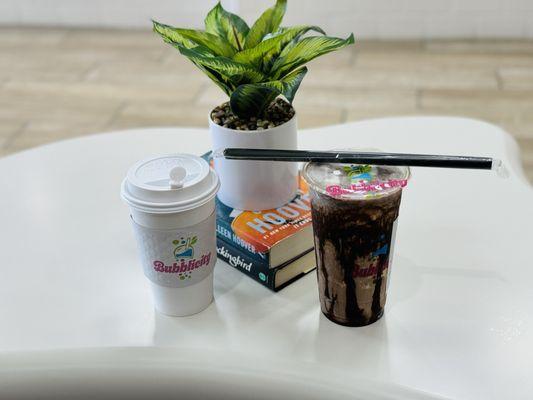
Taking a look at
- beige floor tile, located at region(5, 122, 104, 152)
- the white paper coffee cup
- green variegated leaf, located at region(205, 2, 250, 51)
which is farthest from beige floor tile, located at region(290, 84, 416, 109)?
the white paper coffee cup

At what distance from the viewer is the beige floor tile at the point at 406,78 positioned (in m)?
2.96

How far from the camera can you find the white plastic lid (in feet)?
2.64

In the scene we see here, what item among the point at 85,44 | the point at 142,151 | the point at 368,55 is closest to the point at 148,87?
the point at 85,44

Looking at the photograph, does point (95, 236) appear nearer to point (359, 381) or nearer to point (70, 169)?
point (70, 169)

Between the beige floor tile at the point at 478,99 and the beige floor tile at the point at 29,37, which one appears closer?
the beige floor tile at the point at 478,99

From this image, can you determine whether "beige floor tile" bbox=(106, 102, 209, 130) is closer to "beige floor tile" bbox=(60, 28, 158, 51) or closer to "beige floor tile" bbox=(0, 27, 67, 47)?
"beige floor tile" bbox=(60, 28, 158, 51)

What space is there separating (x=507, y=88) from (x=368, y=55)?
68cm

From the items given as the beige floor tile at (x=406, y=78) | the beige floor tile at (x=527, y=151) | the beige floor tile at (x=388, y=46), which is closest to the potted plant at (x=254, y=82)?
the beige floor tile at (x=527, y=151)

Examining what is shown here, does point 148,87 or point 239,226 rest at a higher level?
point 239,226

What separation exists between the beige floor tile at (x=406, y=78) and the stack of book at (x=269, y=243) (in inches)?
81.9

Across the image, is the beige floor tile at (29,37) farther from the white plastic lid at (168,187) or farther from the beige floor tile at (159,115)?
the white plastic lid at (168,187)

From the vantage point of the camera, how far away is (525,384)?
2.57ft

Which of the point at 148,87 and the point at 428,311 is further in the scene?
the point at 148,87

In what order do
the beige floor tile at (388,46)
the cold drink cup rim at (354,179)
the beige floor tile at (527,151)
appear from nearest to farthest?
the cold drink cup rim at (354,179), the beige floor tile at (527,151), the beige floor tile at (388,46)
